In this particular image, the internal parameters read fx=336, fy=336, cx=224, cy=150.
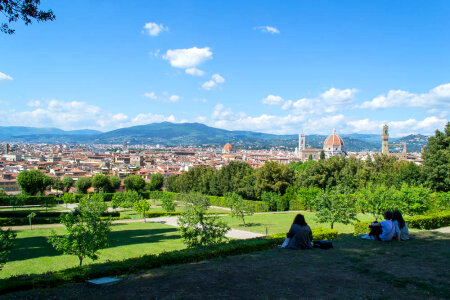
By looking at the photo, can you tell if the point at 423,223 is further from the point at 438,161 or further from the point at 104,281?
the point at 438,161

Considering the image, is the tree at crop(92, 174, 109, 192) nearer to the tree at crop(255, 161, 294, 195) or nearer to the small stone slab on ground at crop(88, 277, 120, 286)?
the tree at crop(255, 161, 294, 195)

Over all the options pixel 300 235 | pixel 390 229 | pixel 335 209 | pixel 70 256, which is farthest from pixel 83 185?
pixel 390 229

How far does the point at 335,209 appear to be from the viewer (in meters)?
20.6

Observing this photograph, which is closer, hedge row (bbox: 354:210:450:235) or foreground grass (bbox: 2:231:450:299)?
foreground grass (bbox: 2:231:450:299)

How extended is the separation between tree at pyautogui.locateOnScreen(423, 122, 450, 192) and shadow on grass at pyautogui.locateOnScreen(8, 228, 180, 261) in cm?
2899

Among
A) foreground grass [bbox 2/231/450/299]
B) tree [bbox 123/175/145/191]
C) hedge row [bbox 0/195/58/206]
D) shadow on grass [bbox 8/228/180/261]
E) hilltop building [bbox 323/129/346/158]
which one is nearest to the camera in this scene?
foreground grass [bbox 2/231/450/299]

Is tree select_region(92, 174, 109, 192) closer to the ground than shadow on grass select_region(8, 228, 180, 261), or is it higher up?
closer to the ground

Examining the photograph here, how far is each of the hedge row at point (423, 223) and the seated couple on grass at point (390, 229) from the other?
13.5ft

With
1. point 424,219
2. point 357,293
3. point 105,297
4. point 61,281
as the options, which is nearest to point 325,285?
point 357,293

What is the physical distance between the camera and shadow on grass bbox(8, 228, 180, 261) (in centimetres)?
1964

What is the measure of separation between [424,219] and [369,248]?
8043 mm

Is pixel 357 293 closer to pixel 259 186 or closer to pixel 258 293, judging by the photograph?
pixel 258 293

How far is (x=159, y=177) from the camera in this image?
68.2m

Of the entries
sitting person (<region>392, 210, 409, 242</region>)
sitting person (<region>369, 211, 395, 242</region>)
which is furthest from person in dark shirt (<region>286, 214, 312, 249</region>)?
sitting person (<region>392, 210, 409, 242</region>)
